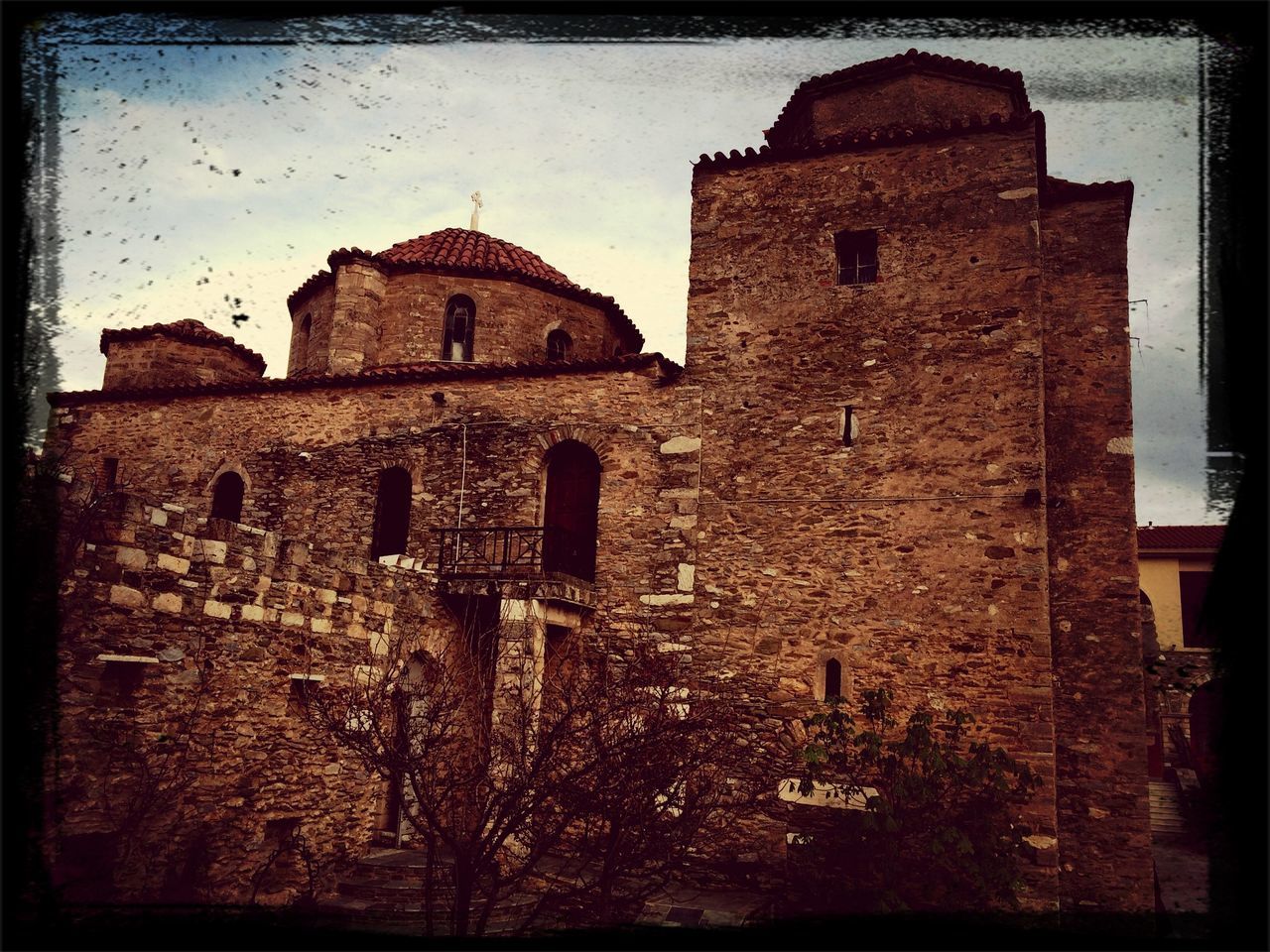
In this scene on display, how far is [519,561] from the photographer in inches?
537

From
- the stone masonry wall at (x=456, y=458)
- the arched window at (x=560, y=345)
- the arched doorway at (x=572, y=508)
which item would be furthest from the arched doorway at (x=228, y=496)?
the arched window at (x=560, y=345)

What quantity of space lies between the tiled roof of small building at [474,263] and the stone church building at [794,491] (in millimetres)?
4497

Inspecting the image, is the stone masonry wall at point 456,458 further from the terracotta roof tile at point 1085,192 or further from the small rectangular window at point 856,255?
the terracotta roof tile at point 1085,192

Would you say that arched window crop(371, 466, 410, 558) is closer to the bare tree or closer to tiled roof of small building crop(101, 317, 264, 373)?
the bare tree

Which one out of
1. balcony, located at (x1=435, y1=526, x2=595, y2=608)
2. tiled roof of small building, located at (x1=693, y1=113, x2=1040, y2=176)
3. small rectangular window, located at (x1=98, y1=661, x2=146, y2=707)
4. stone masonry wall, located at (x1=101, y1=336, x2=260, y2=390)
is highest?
tiled roof of small building, located at (x1=693, y1=113, x2=1040, y2=176)

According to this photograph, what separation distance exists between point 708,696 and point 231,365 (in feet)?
42.4

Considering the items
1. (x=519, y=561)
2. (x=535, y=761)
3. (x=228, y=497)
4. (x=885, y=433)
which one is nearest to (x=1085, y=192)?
(x=885, y=433)

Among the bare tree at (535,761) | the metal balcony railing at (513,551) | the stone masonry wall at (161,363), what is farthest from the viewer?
the stone masonry wall at (161,363)

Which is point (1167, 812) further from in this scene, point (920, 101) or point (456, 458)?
point (456, 458)

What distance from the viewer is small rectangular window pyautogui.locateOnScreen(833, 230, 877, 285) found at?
13500mm

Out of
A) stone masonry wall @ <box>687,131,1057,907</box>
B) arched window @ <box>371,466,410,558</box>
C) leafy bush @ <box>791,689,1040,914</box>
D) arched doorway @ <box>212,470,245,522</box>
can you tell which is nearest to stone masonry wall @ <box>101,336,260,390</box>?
arched doorway @ <box>212,470,245,522</box>

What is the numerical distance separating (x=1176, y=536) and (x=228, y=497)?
24.2 m

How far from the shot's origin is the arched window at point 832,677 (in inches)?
470

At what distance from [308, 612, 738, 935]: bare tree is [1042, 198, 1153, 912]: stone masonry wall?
14.5 ft
